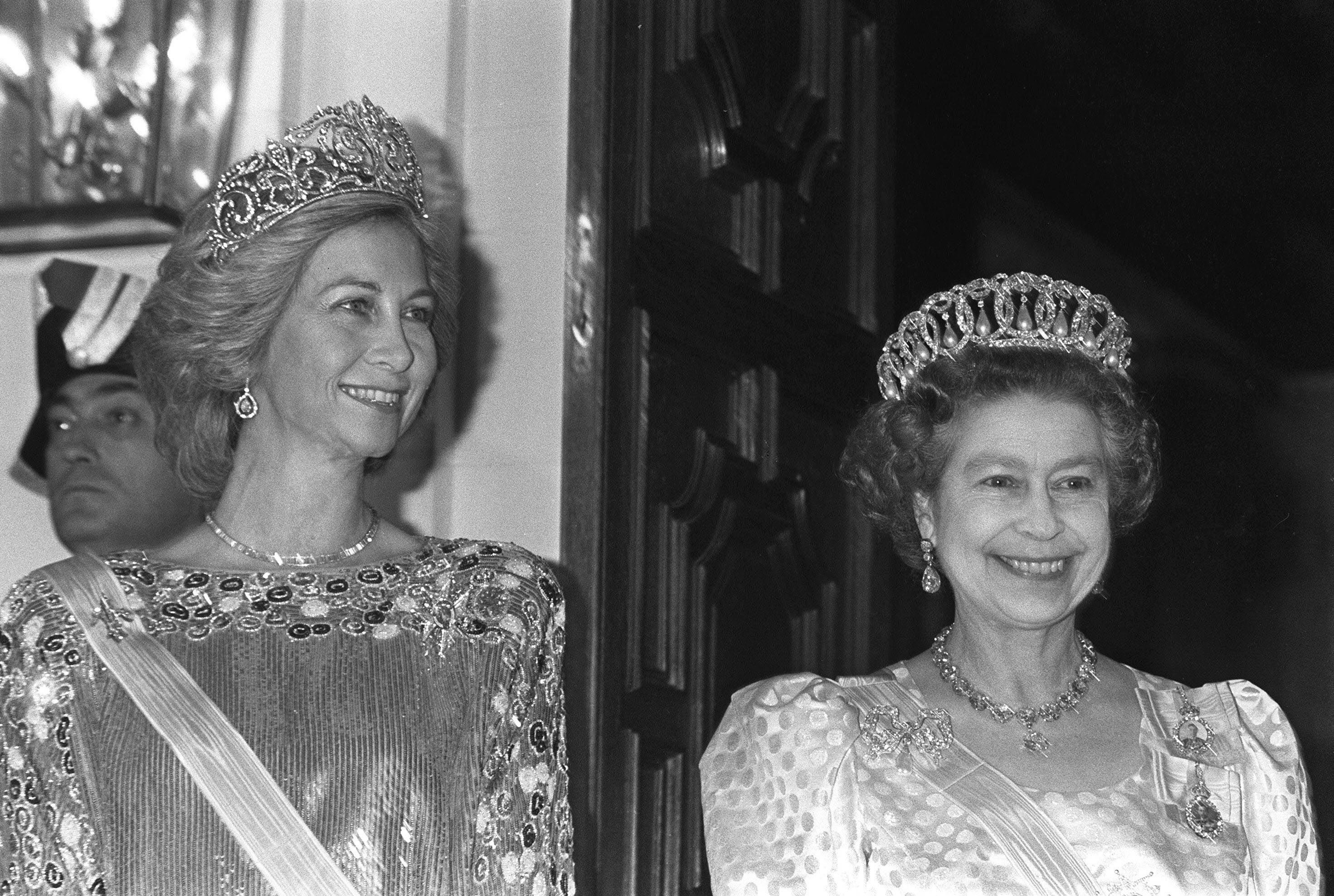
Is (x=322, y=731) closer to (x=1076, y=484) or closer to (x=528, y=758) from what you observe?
(x=528, y=758)

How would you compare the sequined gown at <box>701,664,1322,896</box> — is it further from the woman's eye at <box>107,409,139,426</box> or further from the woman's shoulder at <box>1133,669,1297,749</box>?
the woman's eye at <box>107,409,139,426</box>

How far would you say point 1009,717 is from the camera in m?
3.01

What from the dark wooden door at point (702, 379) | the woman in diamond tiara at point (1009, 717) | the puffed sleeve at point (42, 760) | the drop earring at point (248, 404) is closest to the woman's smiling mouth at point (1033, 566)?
the woman in diamond tiara at point (1009, 717)

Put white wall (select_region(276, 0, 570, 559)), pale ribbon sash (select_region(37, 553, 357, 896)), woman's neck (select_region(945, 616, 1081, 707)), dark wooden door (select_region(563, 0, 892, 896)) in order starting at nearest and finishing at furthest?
1. pale ribbon sash (select_region(37, 553, 357, 896))
2. woman's neck (select_region(945, 616, 1081, 707))
3. dark wooden door (select_region(563, 0, 892, 896))
4. white wall (select_region(276, 0, 570, 559))

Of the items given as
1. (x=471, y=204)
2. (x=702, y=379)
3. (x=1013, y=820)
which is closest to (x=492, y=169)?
(x=471, y=204)

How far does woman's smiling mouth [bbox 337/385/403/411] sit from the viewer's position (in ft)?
9.12

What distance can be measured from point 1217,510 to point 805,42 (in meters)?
1.26

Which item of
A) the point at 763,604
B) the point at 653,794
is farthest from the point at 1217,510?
the point at 653,794

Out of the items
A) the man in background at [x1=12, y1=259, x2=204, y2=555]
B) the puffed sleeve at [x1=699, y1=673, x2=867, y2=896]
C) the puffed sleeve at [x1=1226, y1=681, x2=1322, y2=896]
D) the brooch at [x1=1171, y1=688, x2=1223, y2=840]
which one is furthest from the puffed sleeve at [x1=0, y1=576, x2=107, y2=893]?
the puffed sleeve at [x1=1226, y1=681, x2=1322, y2=896]

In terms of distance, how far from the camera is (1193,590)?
14.0ft

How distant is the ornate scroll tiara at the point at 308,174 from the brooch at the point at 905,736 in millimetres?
969

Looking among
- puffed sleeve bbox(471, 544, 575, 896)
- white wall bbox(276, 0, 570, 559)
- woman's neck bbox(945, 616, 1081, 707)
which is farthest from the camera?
white wall bbox(276, 0, 570, 559)

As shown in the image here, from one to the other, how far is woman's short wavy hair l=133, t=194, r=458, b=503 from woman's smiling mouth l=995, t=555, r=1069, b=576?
0.85 metres

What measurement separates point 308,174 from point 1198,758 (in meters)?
1.50
